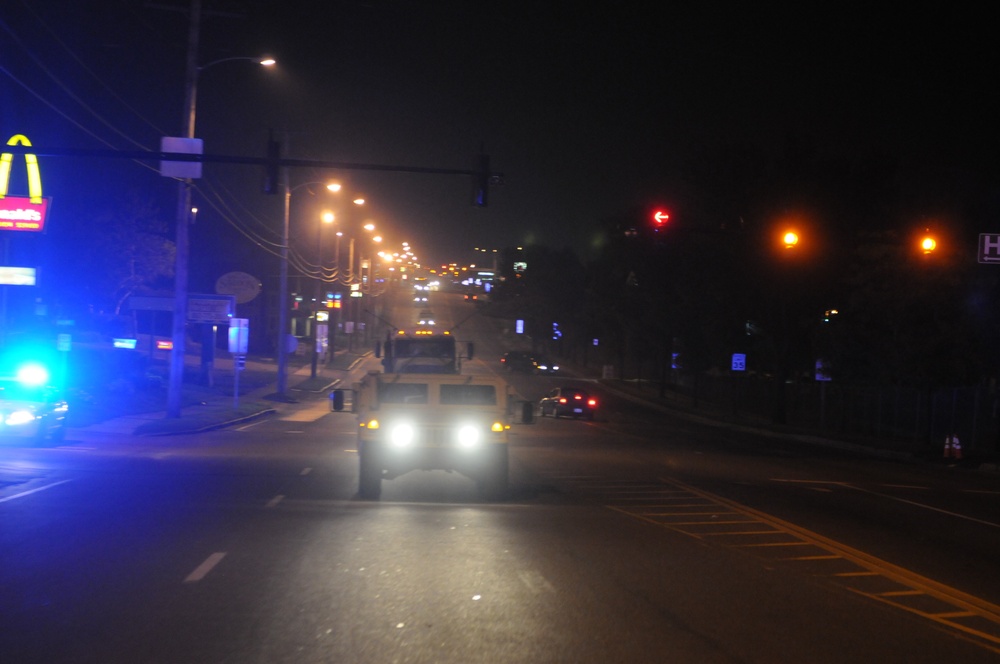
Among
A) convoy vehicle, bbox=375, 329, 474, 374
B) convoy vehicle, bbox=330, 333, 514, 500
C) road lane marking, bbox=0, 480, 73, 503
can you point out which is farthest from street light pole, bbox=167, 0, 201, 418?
convoy vehicle, bbox=330, 333, 514, 500

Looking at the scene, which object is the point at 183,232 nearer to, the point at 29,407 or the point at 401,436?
the point at 29,407

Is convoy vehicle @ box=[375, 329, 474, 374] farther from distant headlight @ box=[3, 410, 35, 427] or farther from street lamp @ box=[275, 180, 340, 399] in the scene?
street lamp @ box=[275, 180, 340, 399]

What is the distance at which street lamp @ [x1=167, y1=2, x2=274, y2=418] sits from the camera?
31250 mm

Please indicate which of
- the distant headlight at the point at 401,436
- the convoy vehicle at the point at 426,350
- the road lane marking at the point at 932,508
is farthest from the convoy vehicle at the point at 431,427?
the road lane marking at the point at 932,508

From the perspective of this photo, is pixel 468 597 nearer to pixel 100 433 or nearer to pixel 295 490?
pixel 295 490

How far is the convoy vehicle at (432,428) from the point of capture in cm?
1667

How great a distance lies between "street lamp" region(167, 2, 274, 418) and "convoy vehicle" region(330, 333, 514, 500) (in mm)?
16477

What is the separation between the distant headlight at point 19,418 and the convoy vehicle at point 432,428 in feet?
34.1

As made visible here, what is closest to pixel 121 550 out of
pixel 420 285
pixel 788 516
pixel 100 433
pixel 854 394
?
pixel 788 516

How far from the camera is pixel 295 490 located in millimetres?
17906

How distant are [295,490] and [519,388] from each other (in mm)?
50774

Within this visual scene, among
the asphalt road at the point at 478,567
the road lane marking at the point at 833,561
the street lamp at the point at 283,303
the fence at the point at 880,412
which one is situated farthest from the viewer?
the street lamp at the point at 283,303

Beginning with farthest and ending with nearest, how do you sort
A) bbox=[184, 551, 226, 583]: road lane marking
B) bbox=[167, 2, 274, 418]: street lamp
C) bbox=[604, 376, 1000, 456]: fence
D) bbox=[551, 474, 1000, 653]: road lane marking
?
1. bbox=[604, 376, 1000, 456]: fence
2. bbox=[167, 2, 274, 418]: street lamp
3. bbox=[184, 551, 226, 583]: road lane marking
4. bbox=[551, 474, 1000, 653]: road lane marking

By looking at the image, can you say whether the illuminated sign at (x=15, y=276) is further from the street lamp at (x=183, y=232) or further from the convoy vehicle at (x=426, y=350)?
the convoy vehicle at (x=426, y=350)
